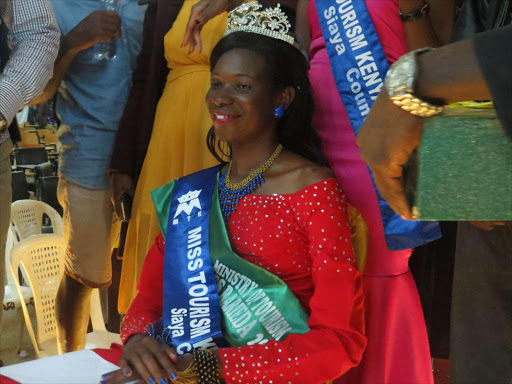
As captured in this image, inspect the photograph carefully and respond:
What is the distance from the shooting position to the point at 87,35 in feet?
7.54

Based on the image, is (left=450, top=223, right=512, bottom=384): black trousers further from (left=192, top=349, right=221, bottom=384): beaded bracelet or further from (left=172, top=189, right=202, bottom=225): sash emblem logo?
(left=172, top=189, right=202, bottom=225): sash emblem logo

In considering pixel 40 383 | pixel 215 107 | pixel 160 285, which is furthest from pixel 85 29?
pixel 40 383

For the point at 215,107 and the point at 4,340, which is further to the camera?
the point at 4,340

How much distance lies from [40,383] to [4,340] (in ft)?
8.25

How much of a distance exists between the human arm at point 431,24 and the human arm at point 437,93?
0.91 meters

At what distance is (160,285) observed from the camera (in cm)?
169

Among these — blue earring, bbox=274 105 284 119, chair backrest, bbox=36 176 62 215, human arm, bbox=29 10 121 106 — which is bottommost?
chair backrest, bbox=36 176 62 215

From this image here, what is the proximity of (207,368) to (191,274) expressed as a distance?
0.26 metres

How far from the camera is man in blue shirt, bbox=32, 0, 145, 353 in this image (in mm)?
2361

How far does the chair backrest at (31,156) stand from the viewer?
23.3ft

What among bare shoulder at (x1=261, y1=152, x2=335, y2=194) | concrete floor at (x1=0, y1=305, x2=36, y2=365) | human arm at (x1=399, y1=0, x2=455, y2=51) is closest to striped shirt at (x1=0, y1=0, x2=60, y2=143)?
bare shoulder at (x1=261, y1=152, x2=335, y2=194)

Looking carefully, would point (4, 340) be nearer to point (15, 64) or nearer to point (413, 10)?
point (15, 64)

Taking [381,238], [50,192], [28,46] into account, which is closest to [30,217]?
[50,192]

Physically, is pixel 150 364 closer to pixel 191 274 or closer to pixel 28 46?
pixel 191 274
